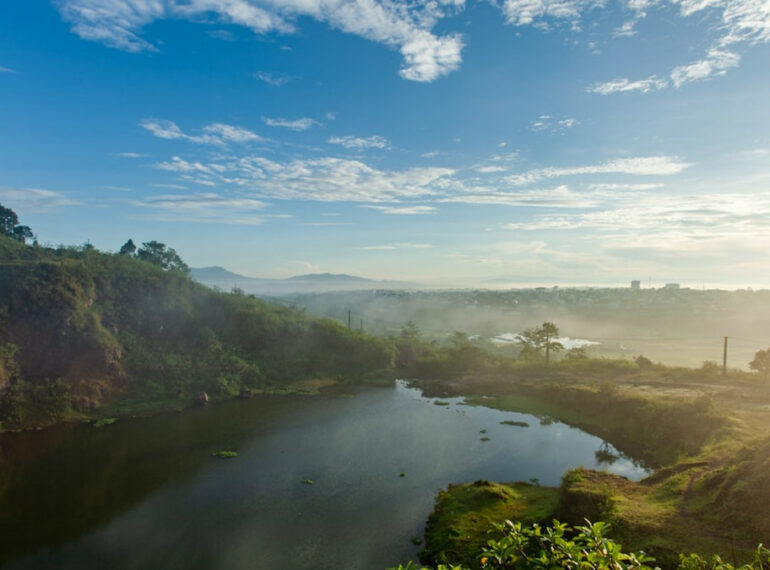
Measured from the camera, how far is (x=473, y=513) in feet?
64.4

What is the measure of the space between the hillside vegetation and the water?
5543 mm

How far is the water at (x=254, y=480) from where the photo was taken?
18234mm

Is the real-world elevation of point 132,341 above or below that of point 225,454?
above

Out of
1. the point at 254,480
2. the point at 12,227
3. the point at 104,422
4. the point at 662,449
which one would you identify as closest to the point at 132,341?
the point at 104,422

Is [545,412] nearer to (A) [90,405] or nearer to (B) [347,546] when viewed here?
(B) [347,546]

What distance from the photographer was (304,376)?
54062mm

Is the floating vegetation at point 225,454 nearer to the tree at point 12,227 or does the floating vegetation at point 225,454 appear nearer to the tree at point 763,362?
the tree at point 763,362

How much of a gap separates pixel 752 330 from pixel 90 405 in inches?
4481

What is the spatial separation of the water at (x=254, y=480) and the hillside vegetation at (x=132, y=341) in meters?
5.54

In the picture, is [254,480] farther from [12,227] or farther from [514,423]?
[12,227]

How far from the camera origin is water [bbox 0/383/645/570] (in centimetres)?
1823

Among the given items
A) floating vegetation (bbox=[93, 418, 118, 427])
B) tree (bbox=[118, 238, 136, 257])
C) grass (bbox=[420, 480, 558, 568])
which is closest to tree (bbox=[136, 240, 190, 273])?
tree (bbox=[118, 238, 136, 257])

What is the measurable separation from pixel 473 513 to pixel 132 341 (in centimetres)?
4229

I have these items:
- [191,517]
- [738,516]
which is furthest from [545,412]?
[191,517]
